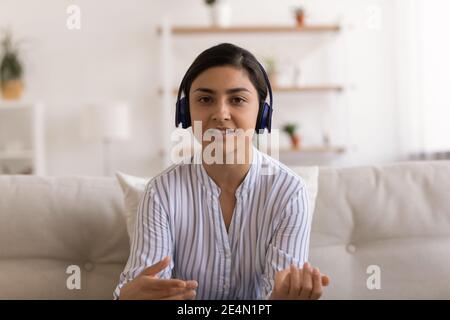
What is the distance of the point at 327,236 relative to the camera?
1.59 metres

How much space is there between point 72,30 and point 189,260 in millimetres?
3783

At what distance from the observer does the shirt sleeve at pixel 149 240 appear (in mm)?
1243

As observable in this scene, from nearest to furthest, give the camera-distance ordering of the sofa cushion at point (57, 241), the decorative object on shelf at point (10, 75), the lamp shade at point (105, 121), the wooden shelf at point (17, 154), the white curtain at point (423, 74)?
the sofa cushion at point (57, 241) < the white curtain at point (423, 74) < the lamp shade at point (105, 121) < the wooden shelf at point (17, 154) < the decorative object on shelf at point (10, 75)

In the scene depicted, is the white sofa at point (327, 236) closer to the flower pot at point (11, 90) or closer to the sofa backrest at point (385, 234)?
the sofa backrest at point (385, 234)

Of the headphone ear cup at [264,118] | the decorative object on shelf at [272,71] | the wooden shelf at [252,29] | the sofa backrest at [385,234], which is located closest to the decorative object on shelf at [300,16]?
the wooden shelf at [252,29]

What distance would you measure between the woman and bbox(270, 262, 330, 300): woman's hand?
6.9 inches

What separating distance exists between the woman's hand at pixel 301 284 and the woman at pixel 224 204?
175 millimetres

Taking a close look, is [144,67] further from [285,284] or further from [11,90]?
[285,284]

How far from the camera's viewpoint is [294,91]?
4547 mm

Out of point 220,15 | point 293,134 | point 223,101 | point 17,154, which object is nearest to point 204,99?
point 223,101

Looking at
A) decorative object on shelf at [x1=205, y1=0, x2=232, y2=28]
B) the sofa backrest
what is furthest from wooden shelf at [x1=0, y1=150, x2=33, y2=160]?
the sofa backrest

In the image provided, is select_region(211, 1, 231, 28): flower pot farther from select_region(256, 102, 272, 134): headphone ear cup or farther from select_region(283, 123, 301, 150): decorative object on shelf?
select_region(256, 102, 272, 134): headphone ear cup

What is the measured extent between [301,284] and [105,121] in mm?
3450
